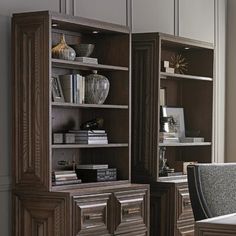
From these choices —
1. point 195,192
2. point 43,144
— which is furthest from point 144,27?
point 195,192

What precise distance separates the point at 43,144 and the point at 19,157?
206 millimetres

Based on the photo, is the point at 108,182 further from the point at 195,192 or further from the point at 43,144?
the point at 195,192

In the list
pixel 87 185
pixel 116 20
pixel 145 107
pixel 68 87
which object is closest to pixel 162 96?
pixel 145 107

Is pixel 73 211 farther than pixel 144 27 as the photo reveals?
No

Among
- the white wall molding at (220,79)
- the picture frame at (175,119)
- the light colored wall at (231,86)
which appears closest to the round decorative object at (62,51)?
the picture frame at (175,119)

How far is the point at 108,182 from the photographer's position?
12.9 feet

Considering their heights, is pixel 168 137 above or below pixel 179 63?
below

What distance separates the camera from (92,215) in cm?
362

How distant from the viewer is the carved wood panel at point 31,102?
3.49m

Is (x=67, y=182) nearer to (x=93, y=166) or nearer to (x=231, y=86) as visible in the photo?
(x=93, y=166)

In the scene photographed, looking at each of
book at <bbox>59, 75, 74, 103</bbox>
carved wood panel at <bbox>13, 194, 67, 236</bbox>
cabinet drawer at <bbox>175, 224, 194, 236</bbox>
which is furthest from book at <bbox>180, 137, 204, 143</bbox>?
carved wood panel at <bbox>13, 194, 67, 236</bbox>

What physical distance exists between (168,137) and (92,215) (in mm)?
1314

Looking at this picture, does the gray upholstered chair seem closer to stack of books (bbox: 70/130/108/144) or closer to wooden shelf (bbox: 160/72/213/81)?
stack of books (bbox: 70/130/108/144)

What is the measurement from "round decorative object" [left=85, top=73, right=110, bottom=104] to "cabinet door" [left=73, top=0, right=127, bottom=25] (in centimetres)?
50
